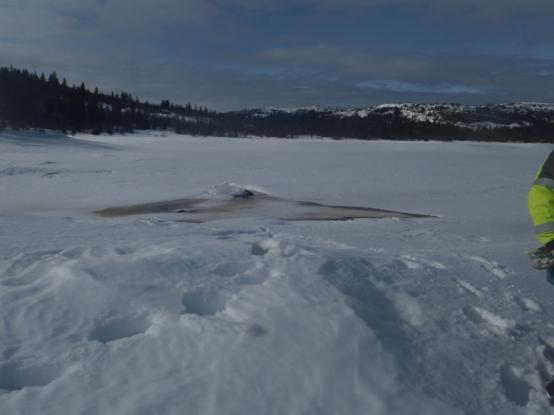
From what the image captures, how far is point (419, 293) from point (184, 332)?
2.38m

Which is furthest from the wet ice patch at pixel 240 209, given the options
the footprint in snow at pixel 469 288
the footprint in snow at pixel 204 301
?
the footprint in snow at pixel 204 301

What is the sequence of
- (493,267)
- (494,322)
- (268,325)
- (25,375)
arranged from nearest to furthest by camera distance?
1. (25,375)
2. (268,325)
3. (494,322)
4. (493,267)

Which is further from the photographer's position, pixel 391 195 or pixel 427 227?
pixel 391 195

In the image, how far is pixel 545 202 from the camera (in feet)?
10.5

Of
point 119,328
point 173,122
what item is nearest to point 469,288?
point 119,328

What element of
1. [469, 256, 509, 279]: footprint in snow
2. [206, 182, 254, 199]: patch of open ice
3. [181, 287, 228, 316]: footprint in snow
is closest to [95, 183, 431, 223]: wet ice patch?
[206, 182, 254, 199]: patch of open ice

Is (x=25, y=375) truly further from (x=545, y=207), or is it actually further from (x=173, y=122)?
(x=173, y=122)

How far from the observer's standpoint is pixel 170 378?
3023 mm

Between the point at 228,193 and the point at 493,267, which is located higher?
the point at 493,267

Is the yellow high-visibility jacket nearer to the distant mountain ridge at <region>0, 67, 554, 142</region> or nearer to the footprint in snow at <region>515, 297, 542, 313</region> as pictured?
the footprint in snow at <region>515, 297, 542, 313</region>

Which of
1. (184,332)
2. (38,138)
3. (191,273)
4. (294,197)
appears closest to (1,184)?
(294,197)

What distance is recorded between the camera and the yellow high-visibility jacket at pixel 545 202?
10.5 feet

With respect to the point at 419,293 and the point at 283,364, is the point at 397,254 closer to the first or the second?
the point at 419,293

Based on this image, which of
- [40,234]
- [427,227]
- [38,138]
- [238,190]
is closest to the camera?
[40,234]
